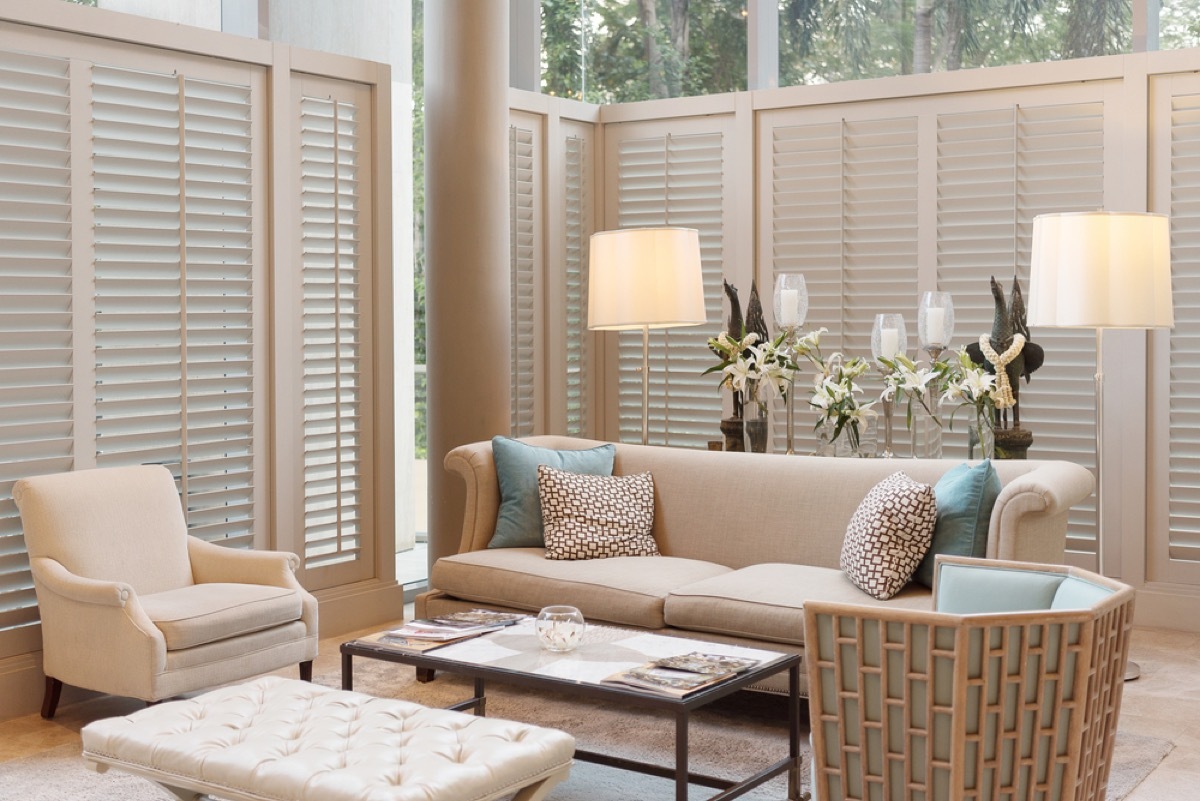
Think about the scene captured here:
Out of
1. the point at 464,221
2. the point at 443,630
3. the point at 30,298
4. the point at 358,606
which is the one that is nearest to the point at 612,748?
the point at 443,630

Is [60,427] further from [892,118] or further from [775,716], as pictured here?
[892,118]

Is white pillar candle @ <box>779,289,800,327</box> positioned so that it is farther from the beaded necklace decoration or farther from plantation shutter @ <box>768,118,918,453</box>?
plantation shutter @ <box>768,118,918,453</box>

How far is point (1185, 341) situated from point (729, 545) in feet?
6.88

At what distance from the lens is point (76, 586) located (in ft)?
12.6

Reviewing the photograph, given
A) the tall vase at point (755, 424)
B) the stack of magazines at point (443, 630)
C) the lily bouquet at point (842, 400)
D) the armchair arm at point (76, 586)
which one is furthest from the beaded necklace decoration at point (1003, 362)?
the armchair arm at point (76, 586)

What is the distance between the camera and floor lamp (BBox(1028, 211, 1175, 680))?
13.6ft

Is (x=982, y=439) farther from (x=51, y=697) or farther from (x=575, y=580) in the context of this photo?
(x=51, y=697)

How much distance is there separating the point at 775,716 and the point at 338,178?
273cm

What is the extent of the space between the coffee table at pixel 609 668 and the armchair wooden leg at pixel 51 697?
1161 millimetres

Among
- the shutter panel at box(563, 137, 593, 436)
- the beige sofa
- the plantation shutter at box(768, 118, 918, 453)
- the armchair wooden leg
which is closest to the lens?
the beige sofa

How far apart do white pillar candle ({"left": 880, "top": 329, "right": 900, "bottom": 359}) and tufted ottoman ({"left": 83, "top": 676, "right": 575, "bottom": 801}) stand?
235 centimetres

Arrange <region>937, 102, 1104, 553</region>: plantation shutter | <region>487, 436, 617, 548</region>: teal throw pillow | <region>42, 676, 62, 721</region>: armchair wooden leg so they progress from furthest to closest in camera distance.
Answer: <region>937, 102, 1104, 553</region>: plantation shutter → <region>487, 436, 617, 548</region>: teal throw pillow → <region>42, 676, 62, 721</region>: armchair wooden leg

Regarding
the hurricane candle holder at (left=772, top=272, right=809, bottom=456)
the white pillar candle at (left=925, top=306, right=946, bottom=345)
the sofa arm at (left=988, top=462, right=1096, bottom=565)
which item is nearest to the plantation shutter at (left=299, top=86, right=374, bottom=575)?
the hurricane candle holder at (left=772, top=272, right=809, bottom=456)

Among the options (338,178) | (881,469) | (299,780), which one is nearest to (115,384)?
(338,178)
